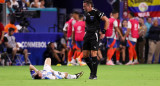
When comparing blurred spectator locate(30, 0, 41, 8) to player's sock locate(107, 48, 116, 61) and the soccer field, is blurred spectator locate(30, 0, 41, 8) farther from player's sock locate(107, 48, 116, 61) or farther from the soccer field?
the soccer field

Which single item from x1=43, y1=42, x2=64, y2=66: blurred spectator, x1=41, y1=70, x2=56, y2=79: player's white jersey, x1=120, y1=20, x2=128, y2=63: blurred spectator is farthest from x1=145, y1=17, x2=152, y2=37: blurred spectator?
x1=41, y1=70, x2=56, y2=79: player's white jersey

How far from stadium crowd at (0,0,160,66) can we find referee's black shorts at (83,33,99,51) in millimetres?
8254

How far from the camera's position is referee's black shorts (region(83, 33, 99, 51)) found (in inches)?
555

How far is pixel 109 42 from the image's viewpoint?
79.4ft

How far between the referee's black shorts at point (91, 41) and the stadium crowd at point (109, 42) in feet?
27.1

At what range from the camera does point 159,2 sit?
83.2 feet

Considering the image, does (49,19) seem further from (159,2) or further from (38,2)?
(159,2)

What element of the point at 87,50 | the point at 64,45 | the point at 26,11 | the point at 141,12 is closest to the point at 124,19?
the point at 141,12

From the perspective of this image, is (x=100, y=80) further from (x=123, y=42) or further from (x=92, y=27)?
(x=123, y=42)

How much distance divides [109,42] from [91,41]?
33.0 feet

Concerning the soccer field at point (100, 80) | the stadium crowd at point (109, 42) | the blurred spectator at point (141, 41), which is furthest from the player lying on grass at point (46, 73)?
the blurred spectator at point (141, 41)

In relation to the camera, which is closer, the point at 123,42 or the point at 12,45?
the point at 12,45

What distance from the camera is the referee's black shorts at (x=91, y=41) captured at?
46.3 feet

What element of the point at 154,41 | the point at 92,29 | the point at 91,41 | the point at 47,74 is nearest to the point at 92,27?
the point at 92,29
